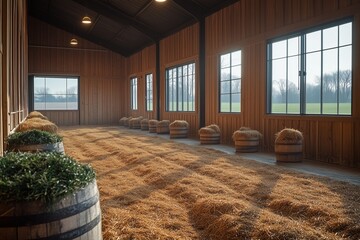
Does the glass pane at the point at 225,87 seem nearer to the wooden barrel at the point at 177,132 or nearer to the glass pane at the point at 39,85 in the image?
the wooden barrel at the point at 177,132

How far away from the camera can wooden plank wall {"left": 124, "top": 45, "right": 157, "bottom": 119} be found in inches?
640

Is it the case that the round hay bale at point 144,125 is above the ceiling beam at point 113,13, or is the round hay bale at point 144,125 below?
below

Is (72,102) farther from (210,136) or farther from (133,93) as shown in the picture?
(210,136)

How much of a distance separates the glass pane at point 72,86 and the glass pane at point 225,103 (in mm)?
11260

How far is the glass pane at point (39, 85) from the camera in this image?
61.4 feet

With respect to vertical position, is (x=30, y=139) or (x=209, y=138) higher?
(x=30, y=139)

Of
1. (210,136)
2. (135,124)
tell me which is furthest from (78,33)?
(210,136)

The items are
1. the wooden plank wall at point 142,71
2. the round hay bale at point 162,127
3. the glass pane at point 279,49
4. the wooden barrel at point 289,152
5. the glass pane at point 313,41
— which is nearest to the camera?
the wooden barrel at point 289,152

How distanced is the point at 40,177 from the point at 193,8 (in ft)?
33.5

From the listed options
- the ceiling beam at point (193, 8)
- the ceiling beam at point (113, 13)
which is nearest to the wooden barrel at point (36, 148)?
the ceiling beam at point (193, 8)

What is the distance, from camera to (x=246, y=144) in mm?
7977

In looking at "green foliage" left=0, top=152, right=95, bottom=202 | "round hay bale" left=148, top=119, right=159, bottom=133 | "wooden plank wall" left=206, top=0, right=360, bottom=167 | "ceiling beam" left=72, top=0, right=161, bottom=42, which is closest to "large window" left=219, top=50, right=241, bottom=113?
"wooden plank wall" left=206, top=0, right=360, bottom=167

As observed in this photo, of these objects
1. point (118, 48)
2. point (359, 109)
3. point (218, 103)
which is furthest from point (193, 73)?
point (118, 48)

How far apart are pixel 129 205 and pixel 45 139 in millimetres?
1261
